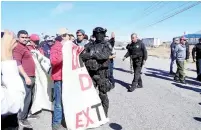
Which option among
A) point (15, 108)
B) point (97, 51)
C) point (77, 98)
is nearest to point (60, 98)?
point (77, 98)

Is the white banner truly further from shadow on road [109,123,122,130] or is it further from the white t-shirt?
the white t-shirt

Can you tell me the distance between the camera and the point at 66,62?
540cm

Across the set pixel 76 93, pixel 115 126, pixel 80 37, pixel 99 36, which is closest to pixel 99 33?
pixel 99 36

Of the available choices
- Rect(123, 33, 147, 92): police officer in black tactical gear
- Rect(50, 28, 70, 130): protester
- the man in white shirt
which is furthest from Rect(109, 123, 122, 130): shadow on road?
Rect(123, 33, 147, 92): police officer in black tactical gear

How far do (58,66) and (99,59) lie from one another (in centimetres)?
87

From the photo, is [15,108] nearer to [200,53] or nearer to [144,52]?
[144,52]

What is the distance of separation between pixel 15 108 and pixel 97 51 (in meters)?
3.66

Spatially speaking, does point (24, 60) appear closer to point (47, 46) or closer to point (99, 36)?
point (99, 36)

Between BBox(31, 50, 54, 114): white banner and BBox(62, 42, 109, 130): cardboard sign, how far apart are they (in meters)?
1.60

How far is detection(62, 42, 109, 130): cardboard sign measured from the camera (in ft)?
17.8

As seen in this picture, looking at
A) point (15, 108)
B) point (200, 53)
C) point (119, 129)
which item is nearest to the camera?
point (15, 108)

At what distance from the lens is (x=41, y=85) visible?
6.98 m

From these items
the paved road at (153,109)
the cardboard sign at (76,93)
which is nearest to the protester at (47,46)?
the paved road at (153,109)

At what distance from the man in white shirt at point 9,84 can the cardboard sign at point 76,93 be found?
2979mm
